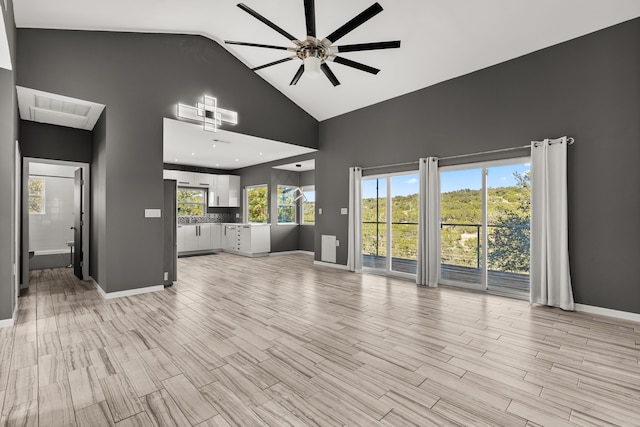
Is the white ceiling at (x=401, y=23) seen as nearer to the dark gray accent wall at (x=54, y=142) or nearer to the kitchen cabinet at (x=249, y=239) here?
the dark gray accent wall at (x=54, y=142)

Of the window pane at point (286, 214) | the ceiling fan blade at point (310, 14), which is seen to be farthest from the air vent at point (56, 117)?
the window pane at point (286, 214)

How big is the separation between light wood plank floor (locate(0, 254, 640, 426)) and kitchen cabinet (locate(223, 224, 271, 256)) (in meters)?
4.07

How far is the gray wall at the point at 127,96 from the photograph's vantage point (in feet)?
12.5

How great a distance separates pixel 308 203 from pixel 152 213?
5.26 meters

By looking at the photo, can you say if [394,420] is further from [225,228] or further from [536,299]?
[225,228]

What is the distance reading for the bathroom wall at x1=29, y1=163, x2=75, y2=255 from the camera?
631 cm

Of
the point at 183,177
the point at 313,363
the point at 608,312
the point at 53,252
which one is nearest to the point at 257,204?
the point at 183,177

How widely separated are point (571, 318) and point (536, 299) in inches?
20.0

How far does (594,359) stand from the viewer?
2.45m

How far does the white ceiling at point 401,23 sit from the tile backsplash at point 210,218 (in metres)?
5.64

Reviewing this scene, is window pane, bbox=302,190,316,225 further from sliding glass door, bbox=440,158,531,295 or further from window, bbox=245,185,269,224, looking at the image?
sliding glass door, bbox=440,158,531,295

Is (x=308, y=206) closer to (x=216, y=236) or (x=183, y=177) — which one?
(x=216, y=236)

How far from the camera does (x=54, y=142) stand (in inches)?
199

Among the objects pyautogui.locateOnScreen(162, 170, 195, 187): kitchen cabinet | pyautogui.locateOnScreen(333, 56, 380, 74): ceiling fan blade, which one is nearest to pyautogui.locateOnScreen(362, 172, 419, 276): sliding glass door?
pyautogui.locateOnScreen(333, 56, 380, 74): ceiling fan blade
